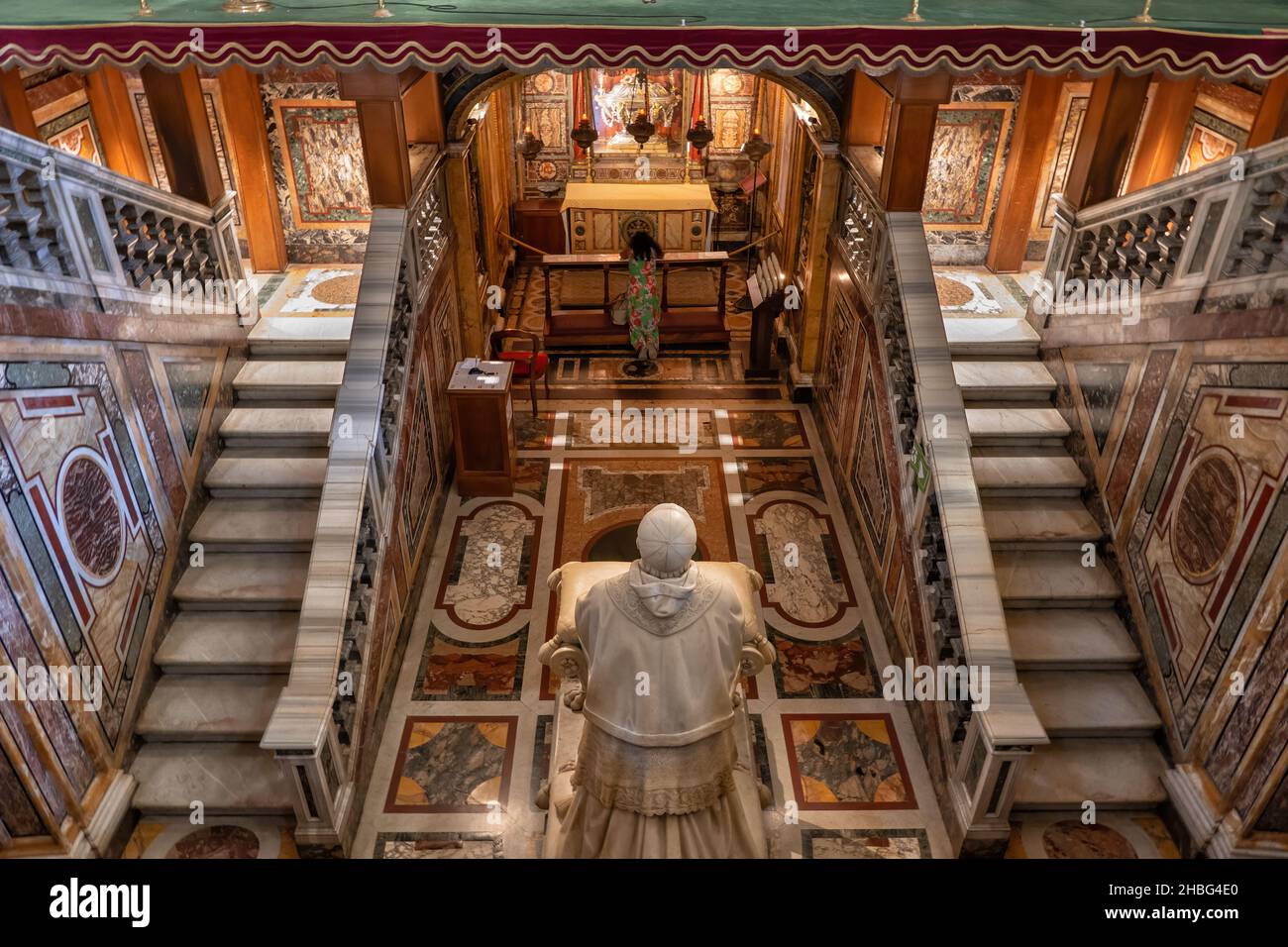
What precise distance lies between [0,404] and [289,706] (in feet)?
6.46

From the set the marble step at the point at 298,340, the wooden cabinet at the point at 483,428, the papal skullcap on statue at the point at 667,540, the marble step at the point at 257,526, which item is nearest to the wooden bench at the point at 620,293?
the wooden cabinet at the point at 483,428

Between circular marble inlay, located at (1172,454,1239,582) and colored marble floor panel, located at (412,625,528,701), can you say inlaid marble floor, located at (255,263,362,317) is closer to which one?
colored marble floor panel, located at (412,625,528,701)

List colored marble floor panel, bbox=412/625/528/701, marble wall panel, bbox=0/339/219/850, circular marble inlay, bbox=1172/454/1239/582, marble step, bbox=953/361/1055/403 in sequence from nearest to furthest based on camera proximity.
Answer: marble wall panel, bbox=0/339/219/850, circular marble inlay, bbox=1172/454/1239/582, colored marble floor panel, bbox=412/625/528/701, marble step, bbox=953/361/1055/403

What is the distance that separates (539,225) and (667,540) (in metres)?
11.0

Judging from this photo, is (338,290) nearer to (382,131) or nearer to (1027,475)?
(382,131)

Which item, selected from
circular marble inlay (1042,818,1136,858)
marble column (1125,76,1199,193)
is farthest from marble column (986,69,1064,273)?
circular marble inlay (1042,818,1136,858)

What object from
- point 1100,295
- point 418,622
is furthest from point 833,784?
point 1100,295

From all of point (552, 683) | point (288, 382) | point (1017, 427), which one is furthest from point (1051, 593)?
point (288, 382)

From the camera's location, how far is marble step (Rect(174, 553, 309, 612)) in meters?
5.88

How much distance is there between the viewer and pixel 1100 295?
6.20m

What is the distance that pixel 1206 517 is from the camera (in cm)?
502

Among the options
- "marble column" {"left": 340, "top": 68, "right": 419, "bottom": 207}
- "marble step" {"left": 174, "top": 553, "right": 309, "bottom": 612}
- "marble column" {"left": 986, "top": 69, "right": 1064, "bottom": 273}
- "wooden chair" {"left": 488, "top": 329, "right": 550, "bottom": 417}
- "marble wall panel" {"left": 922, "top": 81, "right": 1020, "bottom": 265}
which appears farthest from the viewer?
"wooden chair" {"left": 488, "top": 329, "right": 550, "bottom": 417}

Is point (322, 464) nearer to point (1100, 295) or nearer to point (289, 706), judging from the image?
point (289, 706)

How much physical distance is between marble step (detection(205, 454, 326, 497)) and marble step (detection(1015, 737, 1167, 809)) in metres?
4.88
